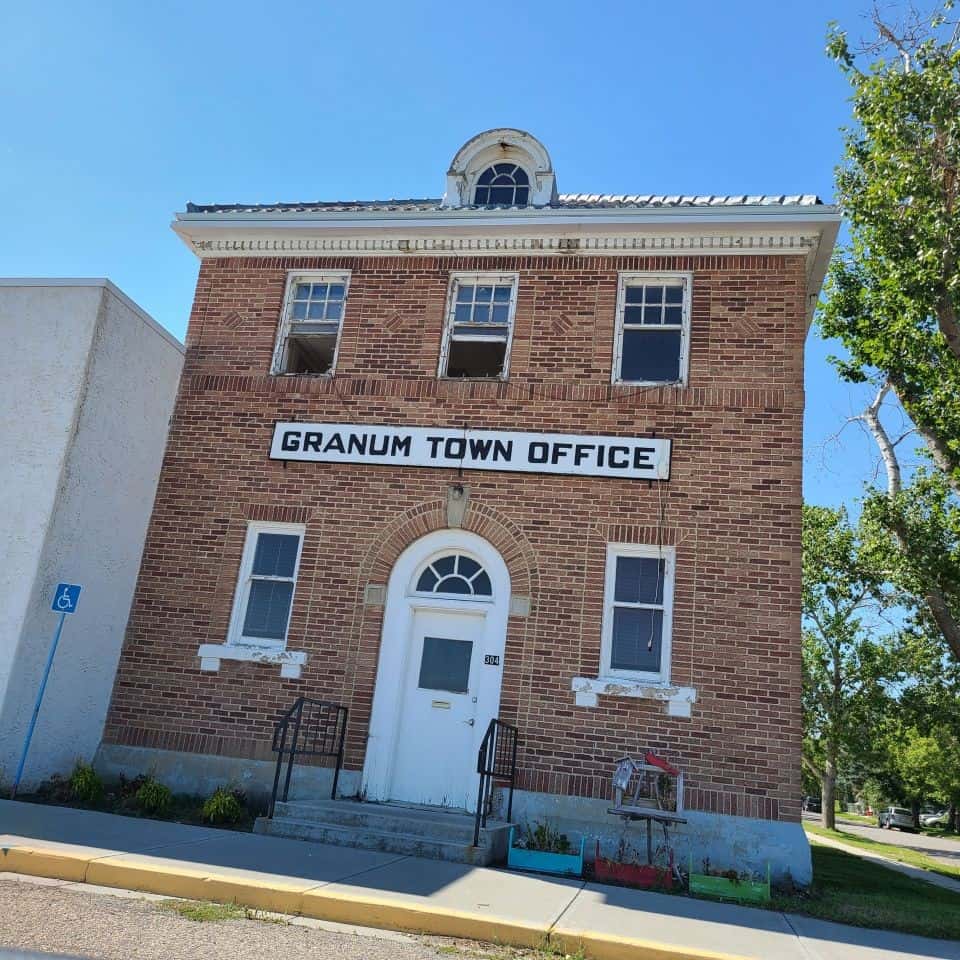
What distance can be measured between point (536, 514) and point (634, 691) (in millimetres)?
2218

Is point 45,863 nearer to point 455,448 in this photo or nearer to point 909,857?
point 455,448

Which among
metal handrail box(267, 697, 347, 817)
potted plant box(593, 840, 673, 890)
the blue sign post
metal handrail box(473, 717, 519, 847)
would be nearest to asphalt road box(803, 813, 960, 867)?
potted plant box(593, 840, 673, 890)

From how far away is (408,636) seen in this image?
10.1 m

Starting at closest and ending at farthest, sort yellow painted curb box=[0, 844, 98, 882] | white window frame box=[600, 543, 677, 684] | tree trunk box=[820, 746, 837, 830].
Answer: yellow painted curb box=[0, 844, 98, 882], white window frame box=[600, 543, 677, 684], tree trunk box=[820, 746, 837, 830]

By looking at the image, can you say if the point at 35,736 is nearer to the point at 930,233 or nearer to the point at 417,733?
the point at 417,733

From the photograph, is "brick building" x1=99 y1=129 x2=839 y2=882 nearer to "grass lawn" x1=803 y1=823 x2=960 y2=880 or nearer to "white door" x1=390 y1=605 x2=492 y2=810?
"white door" x1=390 y1=605 x2=492 y2=810

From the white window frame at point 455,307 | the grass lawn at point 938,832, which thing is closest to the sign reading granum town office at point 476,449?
the white window frame at point 455,307

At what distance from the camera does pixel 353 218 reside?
11.5m

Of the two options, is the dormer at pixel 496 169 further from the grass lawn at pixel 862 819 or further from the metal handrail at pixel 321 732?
the grass lawn at pixel 862 819

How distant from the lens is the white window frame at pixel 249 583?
10375 millimetres

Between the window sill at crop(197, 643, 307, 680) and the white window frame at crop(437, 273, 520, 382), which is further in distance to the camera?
the white window frame at crop(437, 273, 520, 382)

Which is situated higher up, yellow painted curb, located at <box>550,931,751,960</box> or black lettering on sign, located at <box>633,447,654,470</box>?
black lettering on sign, located at <box>633,447,654,470</box>

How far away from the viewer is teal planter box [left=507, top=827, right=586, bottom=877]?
26.8 feet

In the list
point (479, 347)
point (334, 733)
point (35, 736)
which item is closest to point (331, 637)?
point (334, 733)
